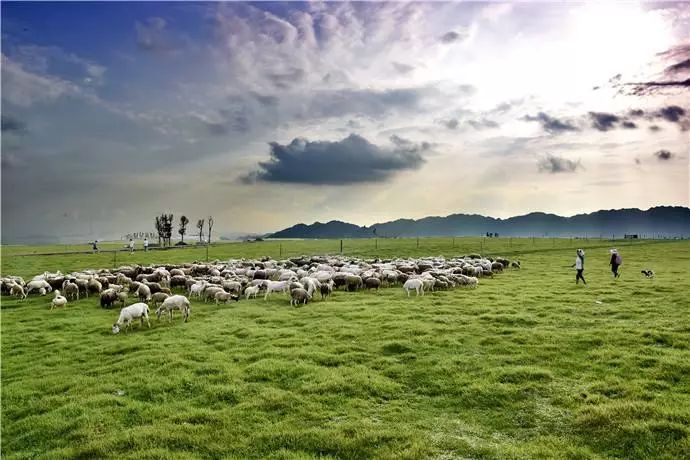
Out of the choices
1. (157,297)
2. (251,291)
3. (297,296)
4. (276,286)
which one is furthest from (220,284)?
(297,296)

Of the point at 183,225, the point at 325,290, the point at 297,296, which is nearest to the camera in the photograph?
the point at 297,296

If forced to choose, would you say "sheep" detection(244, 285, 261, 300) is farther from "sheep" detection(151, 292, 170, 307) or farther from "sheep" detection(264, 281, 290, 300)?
"sheep" detection(151, 292, 170, 307)

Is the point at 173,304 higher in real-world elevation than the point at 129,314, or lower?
higher

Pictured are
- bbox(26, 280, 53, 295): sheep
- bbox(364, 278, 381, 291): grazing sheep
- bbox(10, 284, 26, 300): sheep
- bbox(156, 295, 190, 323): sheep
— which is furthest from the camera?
bbox(26, 280, 53, 295): sheep

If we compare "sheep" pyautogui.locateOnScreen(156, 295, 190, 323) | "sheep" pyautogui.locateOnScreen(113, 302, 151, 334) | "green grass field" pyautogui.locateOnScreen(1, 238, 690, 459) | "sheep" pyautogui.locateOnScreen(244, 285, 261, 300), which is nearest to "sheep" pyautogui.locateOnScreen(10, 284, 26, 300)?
"green grass field" pyautogui.locateOnScreen(1, 238, 690, 459)

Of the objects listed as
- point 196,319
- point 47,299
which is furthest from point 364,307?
point 47,299

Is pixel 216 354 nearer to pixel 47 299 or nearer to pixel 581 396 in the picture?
pixel 581 396

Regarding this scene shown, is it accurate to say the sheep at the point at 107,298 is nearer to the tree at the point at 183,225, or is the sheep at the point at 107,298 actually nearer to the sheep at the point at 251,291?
the sheep at the point at 251,291

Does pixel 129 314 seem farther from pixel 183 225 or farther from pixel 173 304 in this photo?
pixel 183 225

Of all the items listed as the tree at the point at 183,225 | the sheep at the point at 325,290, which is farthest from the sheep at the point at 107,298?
the tree at the point at 183,225

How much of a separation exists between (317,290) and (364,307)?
6.05m

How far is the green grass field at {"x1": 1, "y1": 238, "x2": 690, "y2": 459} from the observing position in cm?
908

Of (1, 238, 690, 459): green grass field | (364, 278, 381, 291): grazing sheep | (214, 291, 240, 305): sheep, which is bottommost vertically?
(1, 238, 690, 459): green grass field

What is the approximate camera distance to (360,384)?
11.9 meters
